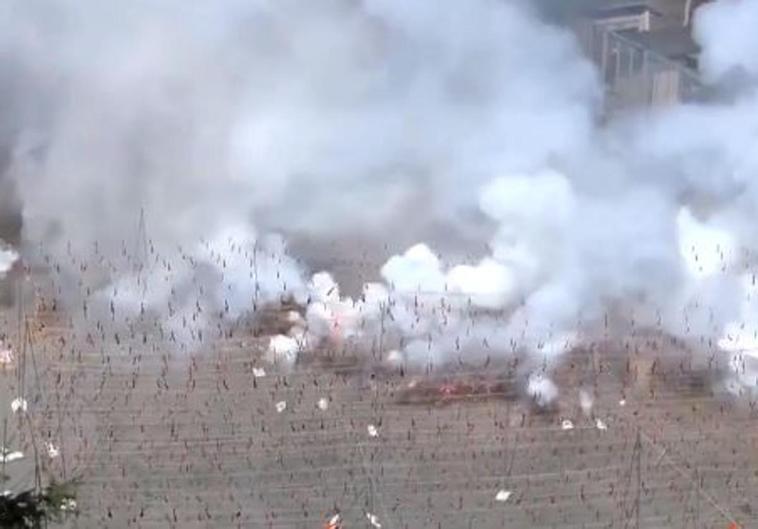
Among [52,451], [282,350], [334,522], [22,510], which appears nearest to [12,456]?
[52,451]

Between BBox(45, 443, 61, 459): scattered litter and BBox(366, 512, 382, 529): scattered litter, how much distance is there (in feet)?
2.80

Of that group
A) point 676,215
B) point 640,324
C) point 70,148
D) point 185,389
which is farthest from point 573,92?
point 185,389

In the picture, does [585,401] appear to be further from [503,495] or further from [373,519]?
[373,519]

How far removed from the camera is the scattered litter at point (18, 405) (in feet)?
12.8

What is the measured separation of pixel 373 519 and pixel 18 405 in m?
1.14

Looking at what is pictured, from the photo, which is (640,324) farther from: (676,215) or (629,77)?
(629,77)

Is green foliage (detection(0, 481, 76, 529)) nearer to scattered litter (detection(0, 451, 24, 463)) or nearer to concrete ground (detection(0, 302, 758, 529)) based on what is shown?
concrete ground (detection(0, 302, 758, 529))

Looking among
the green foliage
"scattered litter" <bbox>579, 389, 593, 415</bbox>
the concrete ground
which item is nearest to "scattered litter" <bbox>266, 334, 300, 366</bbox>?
the concrete ground

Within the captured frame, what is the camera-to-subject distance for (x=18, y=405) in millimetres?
3914

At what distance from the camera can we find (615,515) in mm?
3463

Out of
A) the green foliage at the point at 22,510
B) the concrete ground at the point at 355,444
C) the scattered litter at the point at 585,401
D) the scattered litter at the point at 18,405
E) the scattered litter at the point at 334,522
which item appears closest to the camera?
the green foliage at the point at 22,510

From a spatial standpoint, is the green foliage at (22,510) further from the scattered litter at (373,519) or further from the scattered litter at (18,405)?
the scattered litter at (18,405)

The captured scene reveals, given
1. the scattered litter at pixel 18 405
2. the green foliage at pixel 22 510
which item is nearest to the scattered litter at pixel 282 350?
the scattered litter at pixel 18 405

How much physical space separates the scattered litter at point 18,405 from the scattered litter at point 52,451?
244 millimetres
